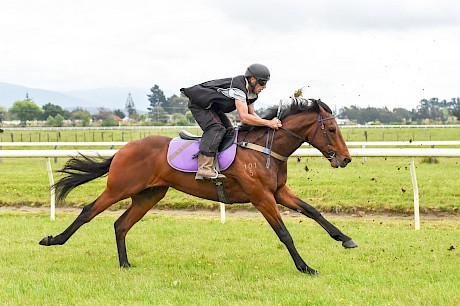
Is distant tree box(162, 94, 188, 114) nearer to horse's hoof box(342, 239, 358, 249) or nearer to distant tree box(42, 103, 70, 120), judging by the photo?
distant tree box(42, 103, 70, 120)

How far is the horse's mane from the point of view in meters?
7.08

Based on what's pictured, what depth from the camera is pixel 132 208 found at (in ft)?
25.5

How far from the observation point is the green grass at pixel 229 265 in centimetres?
564

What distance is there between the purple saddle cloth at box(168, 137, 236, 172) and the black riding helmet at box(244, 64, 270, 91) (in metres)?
0.80

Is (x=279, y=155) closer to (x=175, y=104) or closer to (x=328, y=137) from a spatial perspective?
(x=328, y=137)

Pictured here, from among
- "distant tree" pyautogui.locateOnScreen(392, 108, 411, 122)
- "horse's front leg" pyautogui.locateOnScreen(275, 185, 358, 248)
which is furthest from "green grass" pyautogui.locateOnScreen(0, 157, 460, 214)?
"distant tree" pyautogui.locateOnScreen(392, 108, 411, 122)

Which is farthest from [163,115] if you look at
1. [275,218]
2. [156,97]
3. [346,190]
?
[275,218]

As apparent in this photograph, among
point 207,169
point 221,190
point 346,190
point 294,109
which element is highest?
point 294,109

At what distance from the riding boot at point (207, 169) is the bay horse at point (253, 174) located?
16cm

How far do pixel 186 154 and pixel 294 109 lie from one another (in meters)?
1.38

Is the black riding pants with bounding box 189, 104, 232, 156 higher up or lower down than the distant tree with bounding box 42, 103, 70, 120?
lower down

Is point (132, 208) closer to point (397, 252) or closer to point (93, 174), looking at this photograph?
point (93, 174)

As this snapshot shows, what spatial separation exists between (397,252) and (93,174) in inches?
157

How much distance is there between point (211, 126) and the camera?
717cm
